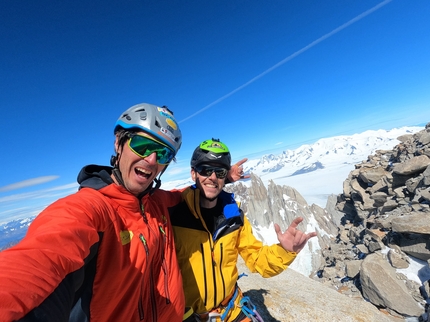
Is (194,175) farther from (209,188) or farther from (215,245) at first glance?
(215,245)

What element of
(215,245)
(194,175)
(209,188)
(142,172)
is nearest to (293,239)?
(215,245)

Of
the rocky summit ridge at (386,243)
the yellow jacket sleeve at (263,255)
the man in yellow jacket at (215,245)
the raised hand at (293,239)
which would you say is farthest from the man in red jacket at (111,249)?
the rocky summit ridge at (386,243)

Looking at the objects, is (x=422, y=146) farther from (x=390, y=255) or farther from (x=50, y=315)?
(x=50, y=315)

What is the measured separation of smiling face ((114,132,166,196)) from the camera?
4.46 m

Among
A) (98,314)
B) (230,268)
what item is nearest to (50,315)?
(98,314)

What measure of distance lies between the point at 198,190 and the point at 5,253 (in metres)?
5.01

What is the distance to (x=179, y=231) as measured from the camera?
6246 millimetres

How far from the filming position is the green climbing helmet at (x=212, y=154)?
7.04 meters

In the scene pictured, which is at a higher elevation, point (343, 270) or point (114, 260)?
point (114, 260)

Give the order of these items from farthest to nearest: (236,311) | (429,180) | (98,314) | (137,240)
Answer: (429,180), (236,311), (137,240), (98,314)

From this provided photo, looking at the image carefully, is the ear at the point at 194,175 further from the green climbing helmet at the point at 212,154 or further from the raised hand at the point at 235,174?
the raised hand at the point at 235,174

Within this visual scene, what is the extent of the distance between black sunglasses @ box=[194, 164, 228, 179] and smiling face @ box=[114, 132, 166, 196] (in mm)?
2307

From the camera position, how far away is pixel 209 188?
22.4ft

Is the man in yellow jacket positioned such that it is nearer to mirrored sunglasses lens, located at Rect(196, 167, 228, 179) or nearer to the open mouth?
mirrored sunglasses lens, located at Rect(196, 167, 228, 179)
